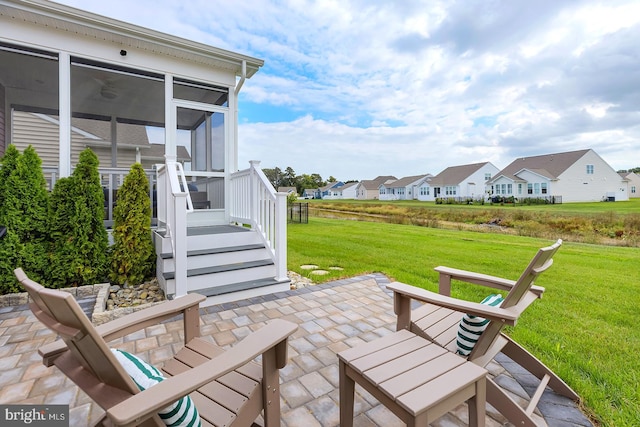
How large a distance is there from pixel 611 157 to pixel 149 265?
A: 149 ft

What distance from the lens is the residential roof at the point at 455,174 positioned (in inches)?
1528

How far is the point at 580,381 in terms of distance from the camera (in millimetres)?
2178

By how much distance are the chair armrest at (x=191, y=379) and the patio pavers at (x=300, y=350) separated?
73cm

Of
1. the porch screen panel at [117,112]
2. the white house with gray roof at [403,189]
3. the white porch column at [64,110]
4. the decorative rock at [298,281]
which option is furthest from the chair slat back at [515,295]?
the white house with gray roof at [403,189]

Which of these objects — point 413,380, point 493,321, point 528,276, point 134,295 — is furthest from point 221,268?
point 528,276

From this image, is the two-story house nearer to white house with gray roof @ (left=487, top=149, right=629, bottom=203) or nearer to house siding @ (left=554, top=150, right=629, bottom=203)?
white house with gray roof @ (left=487, top=149, right=629, bottom=203)

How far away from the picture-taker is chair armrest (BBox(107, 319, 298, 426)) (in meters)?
0.95

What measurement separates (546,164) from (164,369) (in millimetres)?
41911

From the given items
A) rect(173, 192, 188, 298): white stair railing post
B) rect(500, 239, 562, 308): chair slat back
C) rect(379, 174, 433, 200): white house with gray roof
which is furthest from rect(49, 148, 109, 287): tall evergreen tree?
rect(379, 174, 433, 200): white house with gray roof

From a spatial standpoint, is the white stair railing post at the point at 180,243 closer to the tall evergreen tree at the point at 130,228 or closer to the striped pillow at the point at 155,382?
the tall evergreen tree at the point at 130,228

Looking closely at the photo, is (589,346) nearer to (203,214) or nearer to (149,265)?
(149,265)

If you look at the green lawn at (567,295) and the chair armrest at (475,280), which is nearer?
the green lawn at (567,295)

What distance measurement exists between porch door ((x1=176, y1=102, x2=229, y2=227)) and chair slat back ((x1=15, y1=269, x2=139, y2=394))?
484 cm

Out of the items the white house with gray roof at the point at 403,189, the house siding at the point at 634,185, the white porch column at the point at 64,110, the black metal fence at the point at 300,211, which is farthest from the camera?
the white house with gray roof at the point at 403,189
